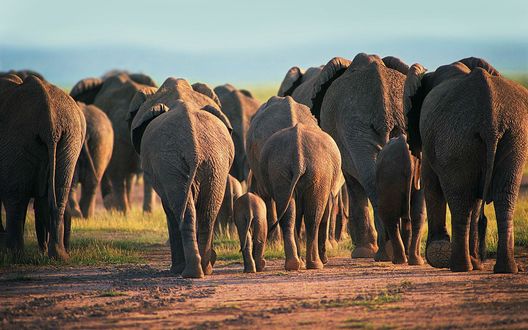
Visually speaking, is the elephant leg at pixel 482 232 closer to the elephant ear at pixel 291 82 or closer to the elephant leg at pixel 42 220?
the elephant leg at pixel 42 220

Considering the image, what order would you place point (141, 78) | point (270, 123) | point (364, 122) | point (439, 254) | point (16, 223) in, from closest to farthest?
point (439, 254), point (16, 223), point (270, 123), point (364, 122), point (141, 78)

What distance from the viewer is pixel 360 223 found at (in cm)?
1565

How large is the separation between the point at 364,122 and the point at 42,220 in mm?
4170

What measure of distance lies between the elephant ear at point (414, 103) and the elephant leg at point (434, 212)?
94 cm

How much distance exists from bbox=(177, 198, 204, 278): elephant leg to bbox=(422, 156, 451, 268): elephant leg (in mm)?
2559

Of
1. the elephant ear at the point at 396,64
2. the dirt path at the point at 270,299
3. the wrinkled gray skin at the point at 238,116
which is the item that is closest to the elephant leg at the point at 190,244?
the dirt path at the point at 270,299

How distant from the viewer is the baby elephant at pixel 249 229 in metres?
13.1

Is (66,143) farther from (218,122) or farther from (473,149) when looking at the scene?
(473,149)

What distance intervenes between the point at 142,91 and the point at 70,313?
239 inches

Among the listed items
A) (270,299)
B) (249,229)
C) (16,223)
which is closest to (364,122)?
(249,229)

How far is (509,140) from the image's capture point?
472 inches

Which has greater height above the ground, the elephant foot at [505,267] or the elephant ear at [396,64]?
the elephant ear at [396,64]

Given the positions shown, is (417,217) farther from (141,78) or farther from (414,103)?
(141,78)

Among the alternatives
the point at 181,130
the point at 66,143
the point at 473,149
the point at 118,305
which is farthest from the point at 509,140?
the point at 66,143
